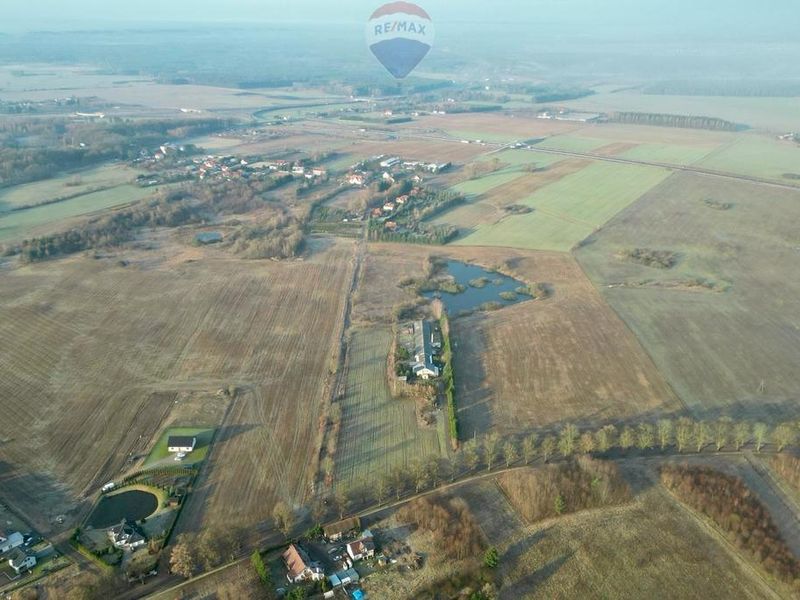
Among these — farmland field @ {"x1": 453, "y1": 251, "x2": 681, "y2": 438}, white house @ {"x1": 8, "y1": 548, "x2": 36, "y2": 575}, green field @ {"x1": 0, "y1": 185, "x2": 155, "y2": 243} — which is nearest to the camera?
white house @ {"x1": 8, "y1": 548, "x2": 36, "y2": 575}

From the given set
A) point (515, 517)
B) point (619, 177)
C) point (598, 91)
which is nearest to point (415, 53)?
point (619, 177)

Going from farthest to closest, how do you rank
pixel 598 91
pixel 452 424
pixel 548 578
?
pixel 598 91 → pixel 452 424 → pixel 548 578

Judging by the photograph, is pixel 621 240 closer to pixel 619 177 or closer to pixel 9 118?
pixel 619 177

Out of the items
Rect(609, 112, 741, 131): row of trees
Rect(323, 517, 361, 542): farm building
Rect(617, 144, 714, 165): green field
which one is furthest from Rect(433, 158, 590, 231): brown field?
Rect(609, 112, 741, 131): row of trees

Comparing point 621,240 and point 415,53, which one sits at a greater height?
point 415,53

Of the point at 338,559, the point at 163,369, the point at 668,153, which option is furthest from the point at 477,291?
the point at 668,153

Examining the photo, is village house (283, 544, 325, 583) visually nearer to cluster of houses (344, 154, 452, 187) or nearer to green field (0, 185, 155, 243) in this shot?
green field (0, 185, 155, 243)

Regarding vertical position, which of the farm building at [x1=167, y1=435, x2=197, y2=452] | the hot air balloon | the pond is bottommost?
the pond
